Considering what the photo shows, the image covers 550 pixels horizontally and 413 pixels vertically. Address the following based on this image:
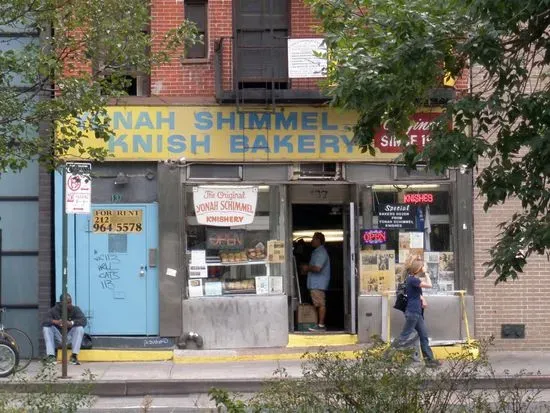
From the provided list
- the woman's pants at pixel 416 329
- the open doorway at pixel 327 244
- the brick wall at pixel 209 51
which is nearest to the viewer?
the woman's pants at pixel 416 329

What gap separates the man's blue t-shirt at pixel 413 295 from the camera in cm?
1539

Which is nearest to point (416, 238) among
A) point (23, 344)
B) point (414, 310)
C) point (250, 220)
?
point (414, 310)

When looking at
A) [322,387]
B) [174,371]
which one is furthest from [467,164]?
[174,371]

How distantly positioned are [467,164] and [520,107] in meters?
0.53

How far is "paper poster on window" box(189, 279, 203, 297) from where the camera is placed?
55.2ft

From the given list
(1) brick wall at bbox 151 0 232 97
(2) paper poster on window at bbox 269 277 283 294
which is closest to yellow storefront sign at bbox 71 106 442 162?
(1) brick wall at bbox 151 0 232 97

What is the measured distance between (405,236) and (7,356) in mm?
6862

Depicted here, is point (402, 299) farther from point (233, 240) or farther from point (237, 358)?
point (233, 240)

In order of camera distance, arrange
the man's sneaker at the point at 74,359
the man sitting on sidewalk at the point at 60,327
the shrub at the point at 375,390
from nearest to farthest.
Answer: the shrub at the point at 375,390, the man sitting on sidewalk at the point at 60,327, the man's sneaker at the point at 74,359

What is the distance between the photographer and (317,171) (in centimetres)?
1703

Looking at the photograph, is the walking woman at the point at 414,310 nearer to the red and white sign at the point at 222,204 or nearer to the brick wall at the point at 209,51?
the red and white sign at the point at 222,204

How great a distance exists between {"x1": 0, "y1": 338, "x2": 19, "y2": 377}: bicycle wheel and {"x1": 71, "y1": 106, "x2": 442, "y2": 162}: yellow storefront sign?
3578 millimetres

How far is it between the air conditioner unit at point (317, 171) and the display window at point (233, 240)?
0.48m

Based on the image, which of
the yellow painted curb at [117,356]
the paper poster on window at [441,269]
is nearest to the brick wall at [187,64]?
the yellow painted curb at [117,356]
